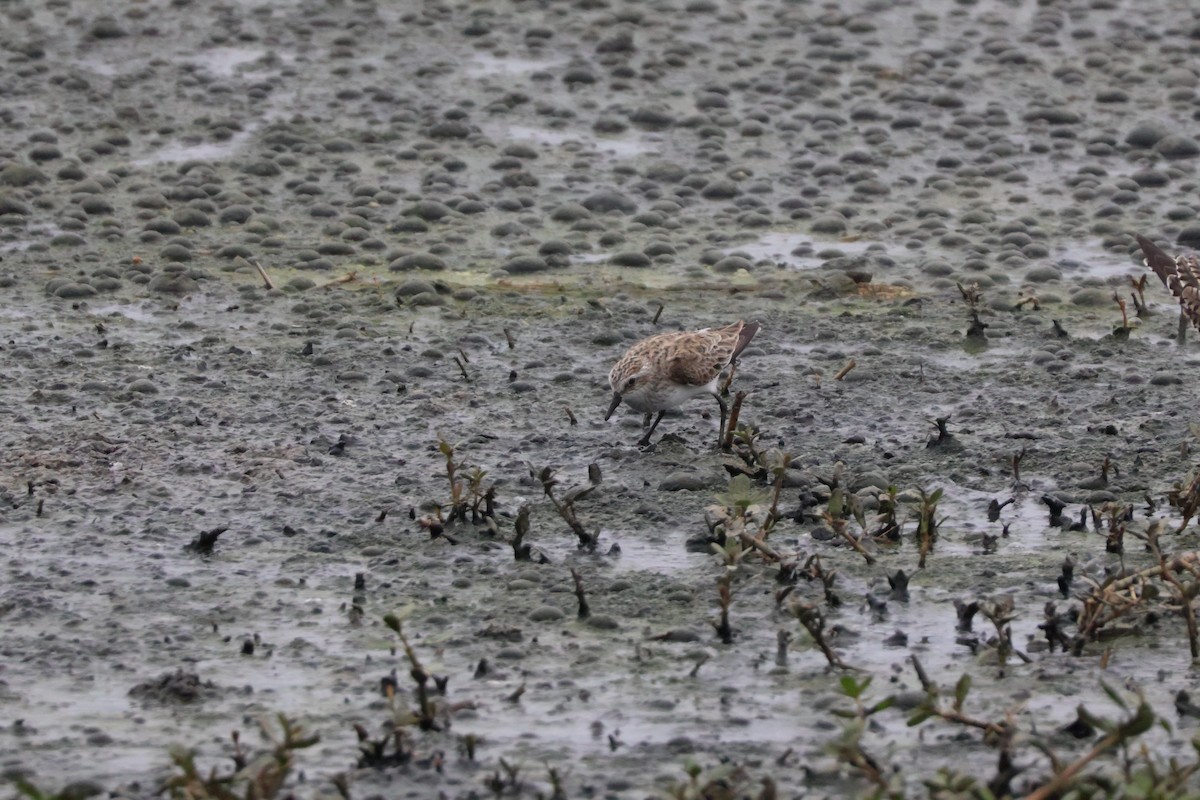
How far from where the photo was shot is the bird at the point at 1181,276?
9352 millimetres

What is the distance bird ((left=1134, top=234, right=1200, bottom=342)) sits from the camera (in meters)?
9.35

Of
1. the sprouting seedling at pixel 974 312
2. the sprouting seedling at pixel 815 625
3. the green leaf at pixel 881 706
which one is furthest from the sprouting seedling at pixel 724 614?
the sprouting seedling at pixel 974 312

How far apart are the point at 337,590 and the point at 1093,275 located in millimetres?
5826

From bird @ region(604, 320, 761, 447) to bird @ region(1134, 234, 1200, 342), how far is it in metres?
2.42

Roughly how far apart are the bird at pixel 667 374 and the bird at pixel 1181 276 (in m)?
2.42

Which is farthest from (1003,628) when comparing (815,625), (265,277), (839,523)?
(265,277)

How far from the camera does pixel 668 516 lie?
768 cm

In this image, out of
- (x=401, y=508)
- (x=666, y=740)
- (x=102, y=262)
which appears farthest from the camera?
(x=102, y=262)

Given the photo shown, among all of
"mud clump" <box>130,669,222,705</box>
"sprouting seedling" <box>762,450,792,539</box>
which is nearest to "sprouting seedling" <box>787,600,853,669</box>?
"sprouting seedling" <box>762,450,792,539</box>

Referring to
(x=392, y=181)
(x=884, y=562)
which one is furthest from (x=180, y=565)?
(x=392, y=181)

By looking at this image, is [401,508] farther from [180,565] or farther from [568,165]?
[568,165]

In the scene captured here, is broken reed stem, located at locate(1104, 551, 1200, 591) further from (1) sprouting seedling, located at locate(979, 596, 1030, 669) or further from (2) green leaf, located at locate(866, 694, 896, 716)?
(2) green leaf, located at locate(866, 694, 896, 716)

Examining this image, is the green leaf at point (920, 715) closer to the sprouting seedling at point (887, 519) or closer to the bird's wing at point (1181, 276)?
the sprouting seedling at point (887, 519)

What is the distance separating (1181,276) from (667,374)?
9.67ft
